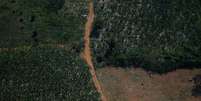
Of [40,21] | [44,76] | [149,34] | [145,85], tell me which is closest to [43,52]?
[44,76]

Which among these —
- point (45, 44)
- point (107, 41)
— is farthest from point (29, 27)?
point (107, 41)

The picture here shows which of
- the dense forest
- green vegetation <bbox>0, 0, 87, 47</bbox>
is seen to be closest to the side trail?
the dense forest

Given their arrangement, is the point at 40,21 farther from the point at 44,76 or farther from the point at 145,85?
the point at 145,85

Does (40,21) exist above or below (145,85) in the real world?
above

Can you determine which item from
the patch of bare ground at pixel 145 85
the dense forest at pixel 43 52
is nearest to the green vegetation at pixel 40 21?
the dense forest at pixel 43 52

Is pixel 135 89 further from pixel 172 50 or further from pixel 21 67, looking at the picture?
pixel 21 67

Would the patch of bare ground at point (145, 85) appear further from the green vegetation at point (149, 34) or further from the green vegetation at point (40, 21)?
the green vegetation at point (40, 21)

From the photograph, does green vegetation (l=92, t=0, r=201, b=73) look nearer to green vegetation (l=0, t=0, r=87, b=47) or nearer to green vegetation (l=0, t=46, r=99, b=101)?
green vegetation (l=0, t=0, r=87, b=47)
